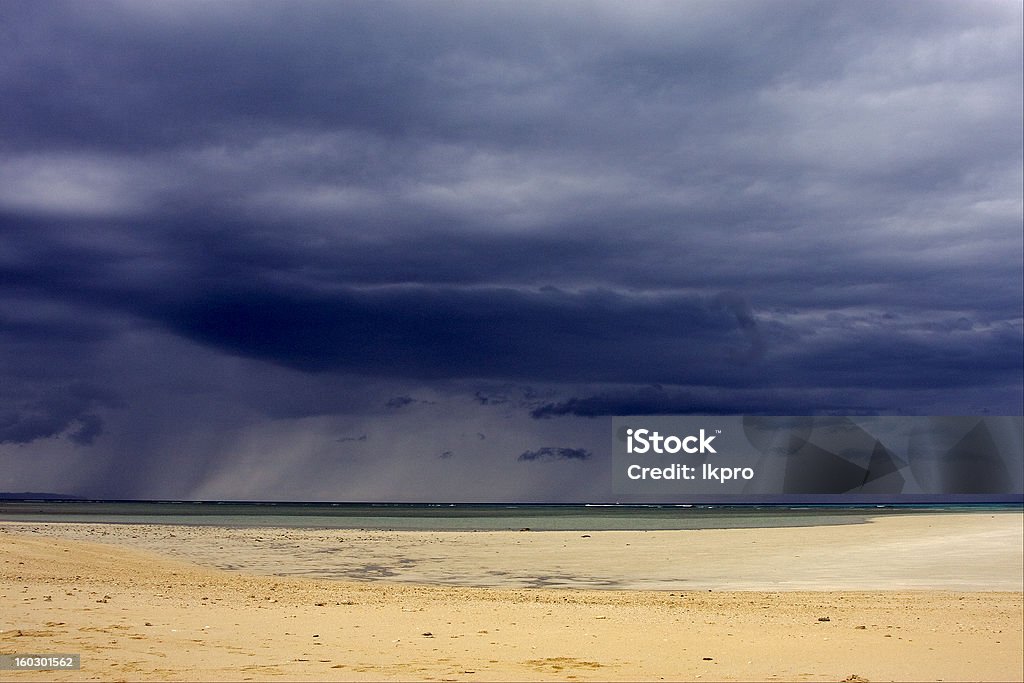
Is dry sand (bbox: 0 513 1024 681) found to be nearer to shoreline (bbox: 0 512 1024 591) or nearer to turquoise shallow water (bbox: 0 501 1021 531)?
shoreline (bbox: 0 512 1024 591)

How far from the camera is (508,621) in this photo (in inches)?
626

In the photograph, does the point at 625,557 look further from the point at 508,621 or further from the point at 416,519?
the point at 416,519

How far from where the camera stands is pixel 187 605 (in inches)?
642

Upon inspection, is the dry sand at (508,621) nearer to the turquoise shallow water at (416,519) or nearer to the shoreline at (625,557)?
the shoreline at (625,557)

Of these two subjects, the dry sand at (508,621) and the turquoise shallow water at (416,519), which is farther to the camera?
the turquoise shallow water at (416,519)

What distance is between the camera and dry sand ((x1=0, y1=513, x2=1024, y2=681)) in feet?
38.5

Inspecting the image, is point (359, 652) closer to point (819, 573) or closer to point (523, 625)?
point (523, 625)

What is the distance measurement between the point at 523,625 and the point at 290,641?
427 cm

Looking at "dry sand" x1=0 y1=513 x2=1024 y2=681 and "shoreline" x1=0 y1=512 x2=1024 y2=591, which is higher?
"dry sand" x1=0 y1=513 x2=1024 y2=681

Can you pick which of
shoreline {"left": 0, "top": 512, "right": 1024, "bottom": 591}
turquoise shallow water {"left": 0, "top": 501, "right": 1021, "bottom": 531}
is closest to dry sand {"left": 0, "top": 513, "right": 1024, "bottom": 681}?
shoreline {"left": 0, "top": 512, "right": 1024, "bottom": 591}

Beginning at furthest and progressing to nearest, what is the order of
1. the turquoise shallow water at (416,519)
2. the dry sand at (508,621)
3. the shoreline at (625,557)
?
the turquoise shallow water at (416,519), the shoreline at (625,557), the dry sand at (508,621)

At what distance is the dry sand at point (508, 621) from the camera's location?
11.7 metres

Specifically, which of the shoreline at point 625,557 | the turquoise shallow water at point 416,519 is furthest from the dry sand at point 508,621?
the turquoise shallow water at point 416,519

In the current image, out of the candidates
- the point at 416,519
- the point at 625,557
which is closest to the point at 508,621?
the point at 625,557
